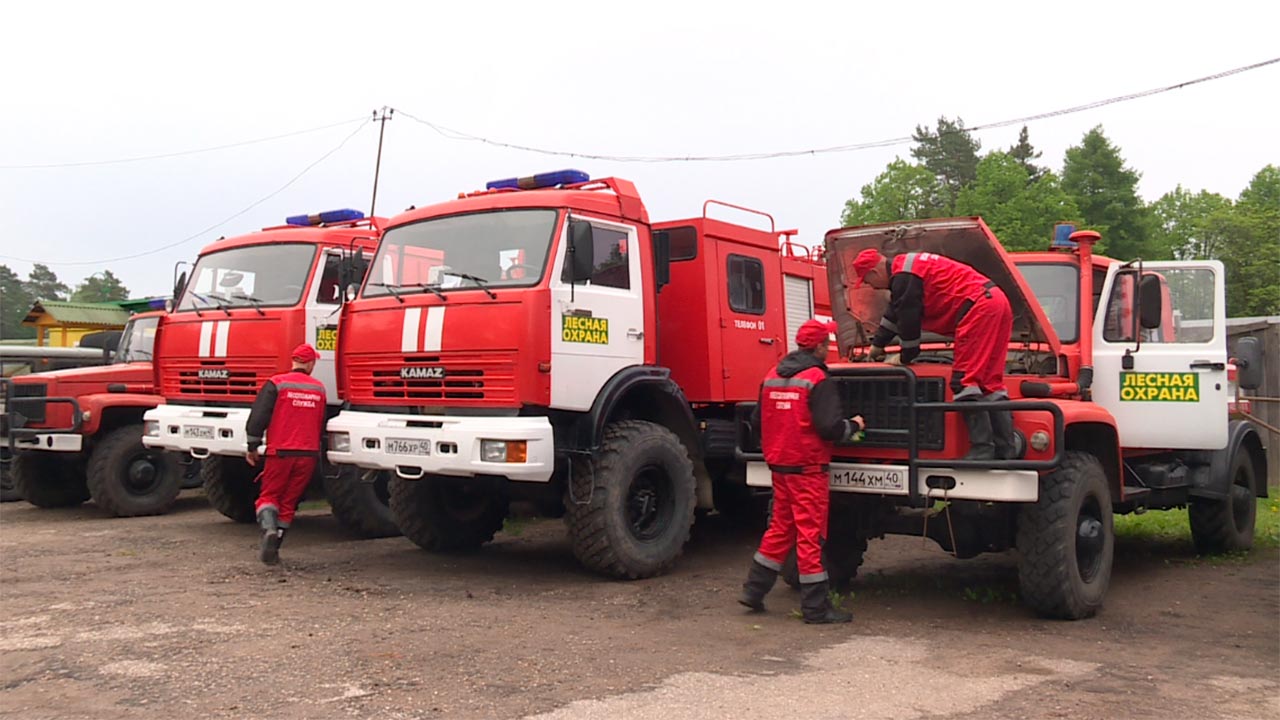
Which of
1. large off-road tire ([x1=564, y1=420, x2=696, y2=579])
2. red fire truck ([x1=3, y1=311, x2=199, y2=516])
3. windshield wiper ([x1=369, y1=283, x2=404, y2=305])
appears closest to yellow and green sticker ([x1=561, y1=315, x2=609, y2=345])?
large off-road tire ([x1=564, y1=420, x2=696, y2=579])

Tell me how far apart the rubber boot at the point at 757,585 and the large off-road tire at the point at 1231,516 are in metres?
4.10

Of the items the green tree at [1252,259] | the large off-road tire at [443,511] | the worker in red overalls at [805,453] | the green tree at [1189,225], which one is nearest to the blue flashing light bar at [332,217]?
the large off-road tire at [443,511]

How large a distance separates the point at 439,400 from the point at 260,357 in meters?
2.66

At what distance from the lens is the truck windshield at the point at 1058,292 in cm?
774

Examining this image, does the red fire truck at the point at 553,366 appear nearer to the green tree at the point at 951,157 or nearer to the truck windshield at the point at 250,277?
the truck windshield at the point at 250,277

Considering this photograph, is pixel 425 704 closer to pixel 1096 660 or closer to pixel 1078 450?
pixel 1096 660

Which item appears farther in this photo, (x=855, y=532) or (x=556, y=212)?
(x=556, y=212)

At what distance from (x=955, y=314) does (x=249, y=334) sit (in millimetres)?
6229

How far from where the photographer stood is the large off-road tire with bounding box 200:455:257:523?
11.0 metres

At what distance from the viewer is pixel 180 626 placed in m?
6.51

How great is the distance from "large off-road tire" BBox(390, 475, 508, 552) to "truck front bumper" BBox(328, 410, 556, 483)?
3.49 feet

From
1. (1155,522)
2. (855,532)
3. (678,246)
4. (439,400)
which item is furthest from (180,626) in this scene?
(1155,522)

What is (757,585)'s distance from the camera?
6.95 metres

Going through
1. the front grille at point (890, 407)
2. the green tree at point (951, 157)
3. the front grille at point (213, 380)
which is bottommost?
the front grille at point (890, 407)
